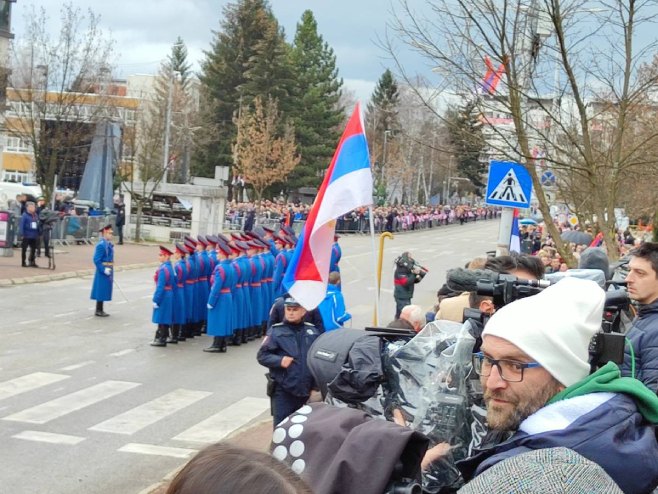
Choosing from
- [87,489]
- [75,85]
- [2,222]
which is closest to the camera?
[87,489]

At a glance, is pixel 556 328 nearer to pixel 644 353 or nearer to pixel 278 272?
pixel 644 353

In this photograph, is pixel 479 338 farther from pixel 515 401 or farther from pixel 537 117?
pixel 537 117

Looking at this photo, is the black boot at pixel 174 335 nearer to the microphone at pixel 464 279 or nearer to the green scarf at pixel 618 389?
the microphone at pixel 464 279

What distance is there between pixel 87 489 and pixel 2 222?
21.3 meters

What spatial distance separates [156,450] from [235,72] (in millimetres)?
66537

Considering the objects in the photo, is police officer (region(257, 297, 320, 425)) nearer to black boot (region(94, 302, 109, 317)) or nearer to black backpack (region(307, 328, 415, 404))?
black backpack (region(307, 328, 415, 404))

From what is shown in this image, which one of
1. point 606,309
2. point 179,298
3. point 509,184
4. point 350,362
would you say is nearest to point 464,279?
point 606,309

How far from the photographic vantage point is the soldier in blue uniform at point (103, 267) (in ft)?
59.6

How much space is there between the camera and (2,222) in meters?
27.9

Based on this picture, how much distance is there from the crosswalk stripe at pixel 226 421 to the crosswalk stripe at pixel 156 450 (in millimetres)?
393

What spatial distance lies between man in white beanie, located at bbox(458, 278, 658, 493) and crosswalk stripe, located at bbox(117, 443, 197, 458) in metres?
6.43

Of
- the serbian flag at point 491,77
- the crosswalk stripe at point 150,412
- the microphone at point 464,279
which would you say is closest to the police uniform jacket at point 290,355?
the microphone at point 464,279

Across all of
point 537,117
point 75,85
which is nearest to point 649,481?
point 537,117

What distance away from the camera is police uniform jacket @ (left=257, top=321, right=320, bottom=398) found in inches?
307
